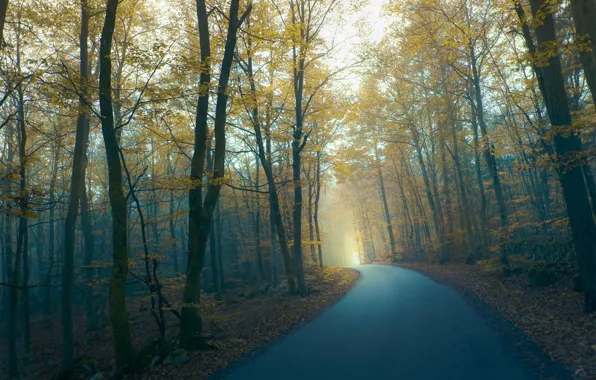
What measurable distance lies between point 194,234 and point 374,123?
1609 cm

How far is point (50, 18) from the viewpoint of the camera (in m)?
10.7

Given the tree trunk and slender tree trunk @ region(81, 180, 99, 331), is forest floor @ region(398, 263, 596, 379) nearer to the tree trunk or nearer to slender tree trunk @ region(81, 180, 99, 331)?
the tree trunk

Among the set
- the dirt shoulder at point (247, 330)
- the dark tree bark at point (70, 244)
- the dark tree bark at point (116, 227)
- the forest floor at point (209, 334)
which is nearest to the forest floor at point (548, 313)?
the dirt shoulder at point (247, 330)

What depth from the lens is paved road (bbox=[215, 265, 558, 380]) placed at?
18.1 feet

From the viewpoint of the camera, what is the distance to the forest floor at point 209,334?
24.2 feet

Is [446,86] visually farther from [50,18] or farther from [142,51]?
[50,18]

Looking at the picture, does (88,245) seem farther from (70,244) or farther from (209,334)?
(209,334)

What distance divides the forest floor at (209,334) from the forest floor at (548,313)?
5.22 meters

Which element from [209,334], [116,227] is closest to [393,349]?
[209,334]

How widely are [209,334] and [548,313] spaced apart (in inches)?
324

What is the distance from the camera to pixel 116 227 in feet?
24.6

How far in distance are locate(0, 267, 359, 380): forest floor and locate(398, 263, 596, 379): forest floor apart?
17.1 feet

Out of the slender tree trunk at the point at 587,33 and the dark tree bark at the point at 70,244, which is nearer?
the slender tree trunk at the point at 587,33

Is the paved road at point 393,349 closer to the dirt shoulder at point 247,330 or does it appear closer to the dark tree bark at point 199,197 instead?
the dirt shoulder at point 247,330
